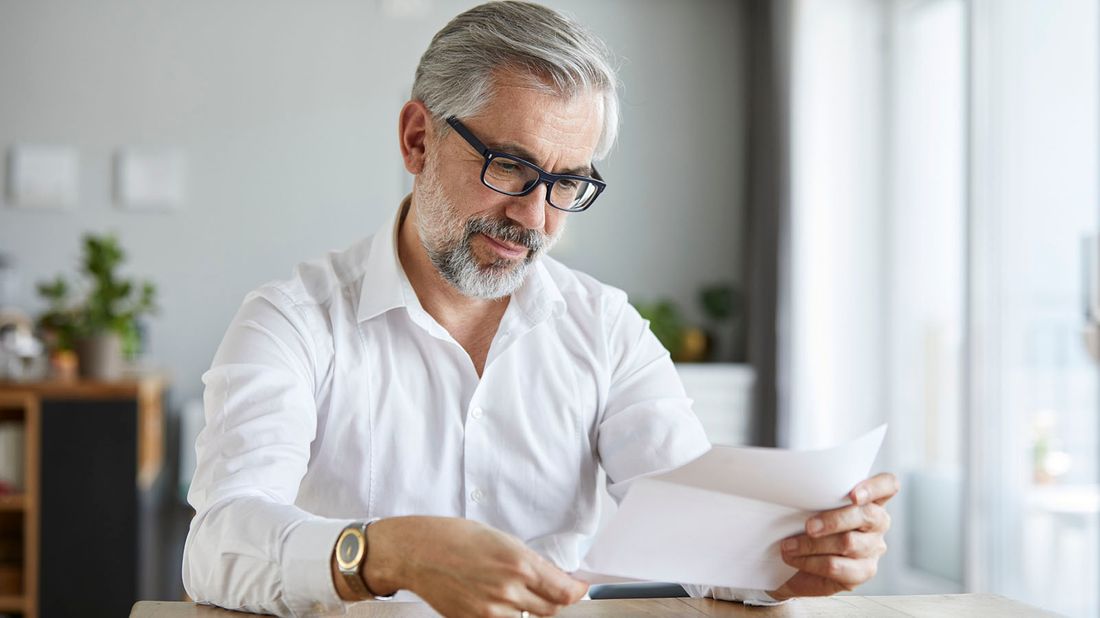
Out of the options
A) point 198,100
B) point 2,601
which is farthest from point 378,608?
point 198,100

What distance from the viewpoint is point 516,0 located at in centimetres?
170

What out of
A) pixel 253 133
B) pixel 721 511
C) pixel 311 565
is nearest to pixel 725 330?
pixel 253 133

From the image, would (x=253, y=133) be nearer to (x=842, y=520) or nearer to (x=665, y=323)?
(x=665, y=323)

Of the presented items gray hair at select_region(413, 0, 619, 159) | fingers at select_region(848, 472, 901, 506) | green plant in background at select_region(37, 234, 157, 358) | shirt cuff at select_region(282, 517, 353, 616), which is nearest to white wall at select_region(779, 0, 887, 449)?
green plant in background at select_region(37, 234, 157, 358)

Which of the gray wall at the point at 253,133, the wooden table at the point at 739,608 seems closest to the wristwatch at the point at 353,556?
the wooden table at the point at 739,608

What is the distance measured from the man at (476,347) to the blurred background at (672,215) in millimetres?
2164

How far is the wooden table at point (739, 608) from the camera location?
1.27m

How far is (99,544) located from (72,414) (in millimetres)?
424

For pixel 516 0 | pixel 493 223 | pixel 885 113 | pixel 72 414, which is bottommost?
pixel 72 414

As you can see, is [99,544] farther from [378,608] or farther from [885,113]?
[885,113]

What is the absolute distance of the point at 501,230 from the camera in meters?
1.62

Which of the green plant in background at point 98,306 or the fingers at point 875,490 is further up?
the green plant in background at point 98,306

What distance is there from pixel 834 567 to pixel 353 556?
1.84ft

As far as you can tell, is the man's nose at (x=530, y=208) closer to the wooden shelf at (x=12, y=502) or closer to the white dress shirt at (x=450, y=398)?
the white dress shirt at (x=450, y=398)
